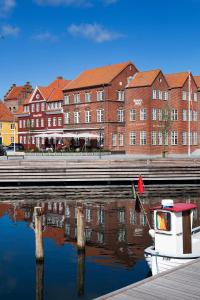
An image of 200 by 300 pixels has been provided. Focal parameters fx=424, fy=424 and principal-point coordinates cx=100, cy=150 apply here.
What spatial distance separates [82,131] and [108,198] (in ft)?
127

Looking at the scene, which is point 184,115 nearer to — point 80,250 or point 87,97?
point 87,97

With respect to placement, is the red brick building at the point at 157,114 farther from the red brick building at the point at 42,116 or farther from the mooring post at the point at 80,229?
the mooring post at the point at 80,229

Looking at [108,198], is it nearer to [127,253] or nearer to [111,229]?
[111,229]

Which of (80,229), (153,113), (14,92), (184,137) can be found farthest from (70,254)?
(14,92)

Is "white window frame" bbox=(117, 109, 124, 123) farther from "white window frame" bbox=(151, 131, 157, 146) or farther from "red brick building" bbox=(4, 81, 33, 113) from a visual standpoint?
"red brick building" bbox=(4, 81, 33, 113)

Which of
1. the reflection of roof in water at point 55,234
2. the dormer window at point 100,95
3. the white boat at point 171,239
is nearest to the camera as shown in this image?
the white boat at point 171,239

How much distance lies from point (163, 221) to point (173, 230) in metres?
0.51

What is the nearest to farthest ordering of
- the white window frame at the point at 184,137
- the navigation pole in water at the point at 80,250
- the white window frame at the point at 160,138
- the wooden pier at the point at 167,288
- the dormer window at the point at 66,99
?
the wooden pier at the point at 167,288, the navigation pole in water at the point at 80,250, the white window frame at the point at 160,138, the white window frame at the point at 184,137, the dormer window at the point at 66,99

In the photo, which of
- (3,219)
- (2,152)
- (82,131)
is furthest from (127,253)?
(82,131)

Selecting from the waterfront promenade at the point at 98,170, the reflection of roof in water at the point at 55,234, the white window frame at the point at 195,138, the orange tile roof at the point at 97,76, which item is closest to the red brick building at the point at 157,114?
the white window frame at the point at 195,138

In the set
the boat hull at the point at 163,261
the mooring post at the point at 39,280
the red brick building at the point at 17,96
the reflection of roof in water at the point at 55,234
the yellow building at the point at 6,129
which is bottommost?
the mooring post at the point at 39,280

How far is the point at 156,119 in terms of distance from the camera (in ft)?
220

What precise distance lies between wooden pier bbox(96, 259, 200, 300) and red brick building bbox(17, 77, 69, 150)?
214 feet

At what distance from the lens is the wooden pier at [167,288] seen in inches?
437
